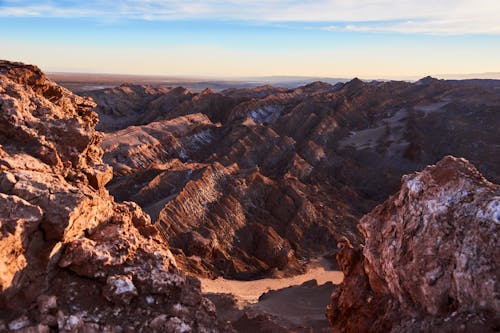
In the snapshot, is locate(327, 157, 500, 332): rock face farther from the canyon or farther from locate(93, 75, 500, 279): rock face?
locate(93, 75, 500, 279): rock face

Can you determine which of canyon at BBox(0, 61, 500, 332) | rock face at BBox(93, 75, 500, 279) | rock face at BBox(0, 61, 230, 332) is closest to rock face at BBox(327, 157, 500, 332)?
canyon at BBox(0, 61, 500, 332)

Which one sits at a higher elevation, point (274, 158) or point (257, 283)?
point (274, 158)

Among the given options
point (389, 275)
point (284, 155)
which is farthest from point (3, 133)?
point (284, 155)

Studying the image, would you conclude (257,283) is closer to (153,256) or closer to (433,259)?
(153,256)

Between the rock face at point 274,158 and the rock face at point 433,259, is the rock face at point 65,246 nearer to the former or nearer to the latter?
the rock face at point 433,259

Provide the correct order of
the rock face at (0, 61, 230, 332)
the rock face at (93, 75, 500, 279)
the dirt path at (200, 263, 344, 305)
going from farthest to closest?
the rock face at (93, 75, 500, 279), the dirt path at (200, 263, 344, 305), the rock face at (0, 61, 230, 332)

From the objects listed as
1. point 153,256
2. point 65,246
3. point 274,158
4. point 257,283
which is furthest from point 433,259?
point 274,158
